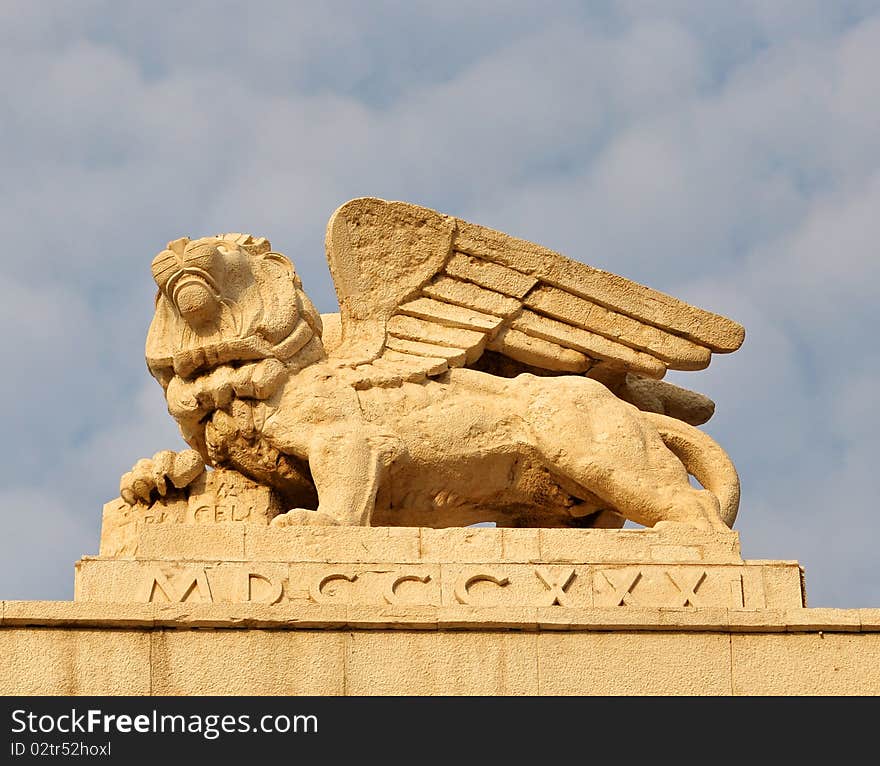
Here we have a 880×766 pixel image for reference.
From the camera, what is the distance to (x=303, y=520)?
488 inches

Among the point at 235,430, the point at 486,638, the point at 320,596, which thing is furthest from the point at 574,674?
the point at 235,430

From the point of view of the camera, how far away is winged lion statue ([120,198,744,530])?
13.0m

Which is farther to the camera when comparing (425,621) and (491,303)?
(491,303)

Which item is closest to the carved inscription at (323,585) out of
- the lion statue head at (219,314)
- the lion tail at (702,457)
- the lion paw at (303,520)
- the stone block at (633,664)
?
the lion paw at (303,520)

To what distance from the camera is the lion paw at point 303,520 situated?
12375 millimetres

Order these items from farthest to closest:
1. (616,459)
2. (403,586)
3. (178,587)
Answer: (616,459), (403,586), (178,587)

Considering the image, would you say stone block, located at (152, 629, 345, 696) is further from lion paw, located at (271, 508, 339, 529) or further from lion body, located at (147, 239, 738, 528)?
lion body, located at (147, 239, 738, 528)

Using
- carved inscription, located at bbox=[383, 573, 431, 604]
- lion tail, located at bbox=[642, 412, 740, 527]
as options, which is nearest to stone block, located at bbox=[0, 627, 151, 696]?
carved inscription, located at bbox=[383, 573, 431, 604]

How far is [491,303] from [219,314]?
5.54 ft

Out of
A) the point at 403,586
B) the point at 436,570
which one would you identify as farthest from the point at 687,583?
the point at 403,586

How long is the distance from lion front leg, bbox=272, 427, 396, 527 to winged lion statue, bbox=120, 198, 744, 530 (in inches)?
0.4

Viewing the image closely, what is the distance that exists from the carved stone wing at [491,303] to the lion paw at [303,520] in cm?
140

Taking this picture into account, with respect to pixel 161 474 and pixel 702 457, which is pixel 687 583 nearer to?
pixel 702 457

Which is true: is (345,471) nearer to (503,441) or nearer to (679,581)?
(503,441)
